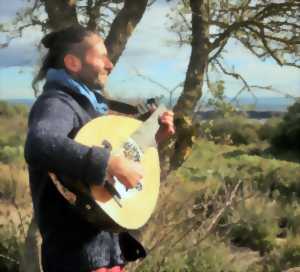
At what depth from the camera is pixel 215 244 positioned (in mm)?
8570

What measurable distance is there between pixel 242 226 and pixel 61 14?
714cm

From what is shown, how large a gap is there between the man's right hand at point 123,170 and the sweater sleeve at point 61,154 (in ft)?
0.08

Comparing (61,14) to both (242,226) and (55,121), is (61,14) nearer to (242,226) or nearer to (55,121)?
(55,121)

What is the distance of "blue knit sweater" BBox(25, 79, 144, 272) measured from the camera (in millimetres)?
2537

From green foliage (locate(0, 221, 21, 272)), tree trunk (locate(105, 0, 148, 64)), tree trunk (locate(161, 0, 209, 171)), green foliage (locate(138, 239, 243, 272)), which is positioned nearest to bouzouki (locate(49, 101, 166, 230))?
tree trunk (locate(105, 0, 148, 64))

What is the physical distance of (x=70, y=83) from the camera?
9.12ft

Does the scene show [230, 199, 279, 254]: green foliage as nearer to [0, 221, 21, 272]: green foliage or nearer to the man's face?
[0, 221, 21, 272]: green foliage

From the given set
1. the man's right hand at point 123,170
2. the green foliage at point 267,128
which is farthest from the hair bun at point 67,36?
the green foliage at point 267,128

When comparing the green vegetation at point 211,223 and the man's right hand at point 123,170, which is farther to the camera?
the green vegetation at point 211,223

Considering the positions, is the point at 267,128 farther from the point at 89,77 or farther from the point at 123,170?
the point at 123,170

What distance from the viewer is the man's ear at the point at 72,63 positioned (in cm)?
284

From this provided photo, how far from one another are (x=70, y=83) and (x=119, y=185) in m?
0.36

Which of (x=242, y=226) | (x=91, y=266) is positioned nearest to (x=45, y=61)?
(x=91, y=266)

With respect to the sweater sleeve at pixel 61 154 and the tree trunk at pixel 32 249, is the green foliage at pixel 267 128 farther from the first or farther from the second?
the sweater sleeve at pixel 61 154
